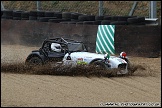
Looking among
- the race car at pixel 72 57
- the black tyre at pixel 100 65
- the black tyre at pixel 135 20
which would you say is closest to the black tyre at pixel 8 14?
the black tyre at pixel 135 20

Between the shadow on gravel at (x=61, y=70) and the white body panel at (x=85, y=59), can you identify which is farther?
the white body panel at (x=85, y=59)

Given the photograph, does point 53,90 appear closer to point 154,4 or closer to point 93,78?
point 93,78

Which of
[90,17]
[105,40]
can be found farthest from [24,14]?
[105,40]

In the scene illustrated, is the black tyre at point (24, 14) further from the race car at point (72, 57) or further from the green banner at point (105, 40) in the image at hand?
the race car at point (72, 57)

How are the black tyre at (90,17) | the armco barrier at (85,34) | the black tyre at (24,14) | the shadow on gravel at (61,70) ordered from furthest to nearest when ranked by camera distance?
the black tyre at (24,14) → the black tyre at (90,17) → the armco barrier at (85,34) → the shadow on gravel at (61,70)

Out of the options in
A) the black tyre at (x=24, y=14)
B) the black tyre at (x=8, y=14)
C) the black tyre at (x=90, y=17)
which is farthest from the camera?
the black tyre at (x=8, y=14)

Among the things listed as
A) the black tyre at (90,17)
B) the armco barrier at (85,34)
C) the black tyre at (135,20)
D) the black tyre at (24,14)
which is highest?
the black tyre at (24,14)

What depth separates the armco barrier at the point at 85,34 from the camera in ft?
47.5

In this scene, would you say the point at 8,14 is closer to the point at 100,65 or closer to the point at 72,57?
the point at 72,57

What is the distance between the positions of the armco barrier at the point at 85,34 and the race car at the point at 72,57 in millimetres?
3106

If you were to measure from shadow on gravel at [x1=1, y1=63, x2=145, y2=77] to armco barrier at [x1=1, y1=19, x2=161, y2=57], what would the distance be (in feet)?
10.9

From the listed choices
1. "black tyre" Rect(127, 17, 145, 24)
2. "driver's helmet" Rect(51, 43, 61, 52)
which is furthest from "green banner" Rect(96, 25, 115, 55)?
"driver's helmet" Rect(51, 43, 61, 52)

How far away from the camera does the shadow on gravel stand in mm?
10617

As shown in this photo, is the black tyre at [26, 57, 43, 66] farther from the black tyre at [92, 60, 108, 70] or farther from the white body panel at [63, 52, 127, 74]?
the black tyre at [92, 60, 108, 70]
